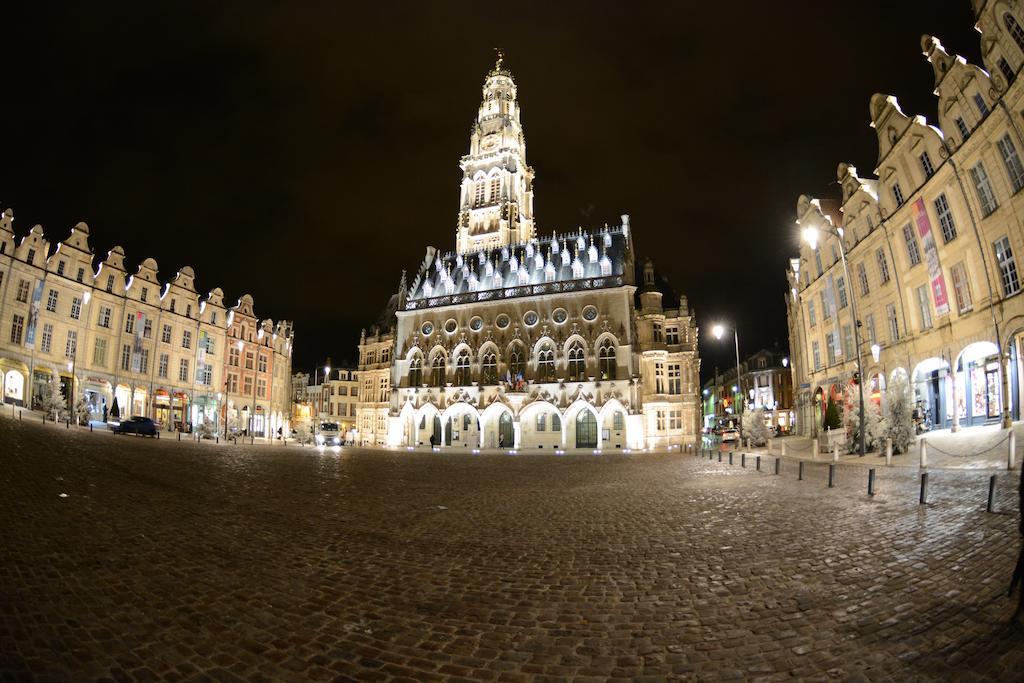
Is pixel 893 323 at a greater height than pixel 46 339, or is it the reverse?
pixel 46 339

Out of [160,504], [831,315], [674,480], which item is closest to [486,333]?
[831,315]

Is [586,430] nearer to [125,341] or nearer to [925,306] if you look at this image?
[925,306]

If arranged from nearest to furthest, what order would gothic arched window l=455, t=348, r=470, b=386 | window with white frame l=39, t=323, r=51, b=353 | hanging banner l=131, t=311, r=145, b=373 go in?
window with white frame l=39, t=323, r=51, b=353, hanging banner l=131, t=311, r=145, b=373, gothic arched window l=455, t=348, r=470, b=386

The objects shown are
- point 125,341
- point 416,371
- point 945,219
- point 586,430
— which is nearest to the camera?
point 945,219

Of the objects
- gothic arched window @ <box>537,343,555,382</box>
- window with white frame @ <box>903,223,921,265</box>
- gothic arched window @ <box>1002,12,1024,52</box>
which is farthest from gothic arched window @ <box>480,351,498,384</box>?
gothic arched window @ <box>1002,12,1024,52</box>

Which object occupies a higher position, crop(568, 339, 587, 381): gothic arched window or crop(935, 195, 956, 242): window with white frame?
crop(935, 195, 956, 242): window with white frame

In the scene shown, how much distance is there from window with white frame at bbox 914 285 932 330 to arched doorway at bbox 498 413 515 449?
34419 millimetres

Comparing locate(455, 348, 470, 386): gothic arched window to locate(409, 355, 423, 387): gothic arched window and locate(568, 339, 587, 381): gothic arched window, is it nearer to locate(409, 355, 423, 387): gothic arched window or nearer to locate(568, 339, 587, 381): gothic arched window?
locate(409, 355, 423, 387): gothic arched window

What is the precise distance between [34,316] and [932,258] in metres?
61.8

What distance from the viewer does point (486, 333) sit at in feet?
184

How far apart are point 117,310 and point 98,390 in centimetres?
764

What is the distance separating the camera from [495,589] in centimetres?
582

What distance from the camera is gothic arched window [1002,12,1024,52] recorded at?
21.0 metres

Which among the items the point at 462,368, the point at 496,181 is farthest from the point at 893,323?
the point at 496,181
